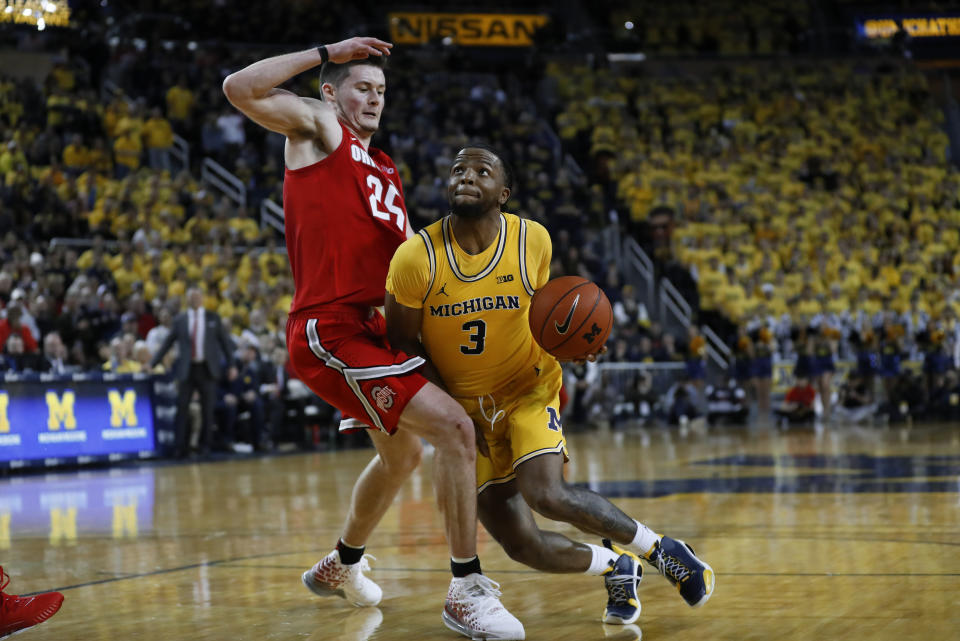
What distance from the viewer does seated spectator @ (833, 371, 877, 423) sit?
18.0 meters

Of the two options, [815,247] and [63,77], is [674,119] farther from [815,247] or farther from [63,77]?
[63,77]

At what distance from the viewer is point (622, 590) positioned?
4289mm

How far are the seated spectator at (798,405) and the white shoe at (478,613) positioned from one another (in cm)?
1414

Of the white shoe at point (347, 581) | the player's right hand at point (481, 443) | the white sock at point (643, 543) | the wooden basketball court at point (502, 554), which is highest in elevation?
the player's right hand at point (481, 443)

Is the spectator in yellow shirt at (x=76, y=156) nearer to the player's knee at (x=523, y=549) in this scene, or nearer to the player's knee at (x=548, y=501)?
the player's knee at (x=523, y=549)

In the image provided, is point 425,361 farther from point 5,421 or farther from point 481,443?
point 5,421

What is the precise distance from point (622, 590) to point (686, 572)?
9.6 inches

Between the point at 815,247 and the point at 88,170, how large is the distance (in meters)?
12.7

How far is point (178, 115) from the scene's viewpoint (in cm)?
1948

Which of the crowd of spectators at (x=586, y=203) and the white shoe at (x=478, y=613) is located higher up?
the crowd of spectators at (x=586, y=203)

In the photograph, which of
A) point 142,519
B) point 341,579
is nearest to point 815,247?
point 142,519

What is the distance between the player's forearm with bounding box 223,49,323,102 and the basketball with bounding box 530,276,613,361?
124 centimetres

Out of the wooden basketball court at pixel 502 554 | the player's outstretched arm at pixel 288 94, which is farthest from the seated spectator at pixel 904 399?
the player's outstretched arm at pixel 288 94

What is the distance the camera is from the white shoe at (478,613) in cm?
398
